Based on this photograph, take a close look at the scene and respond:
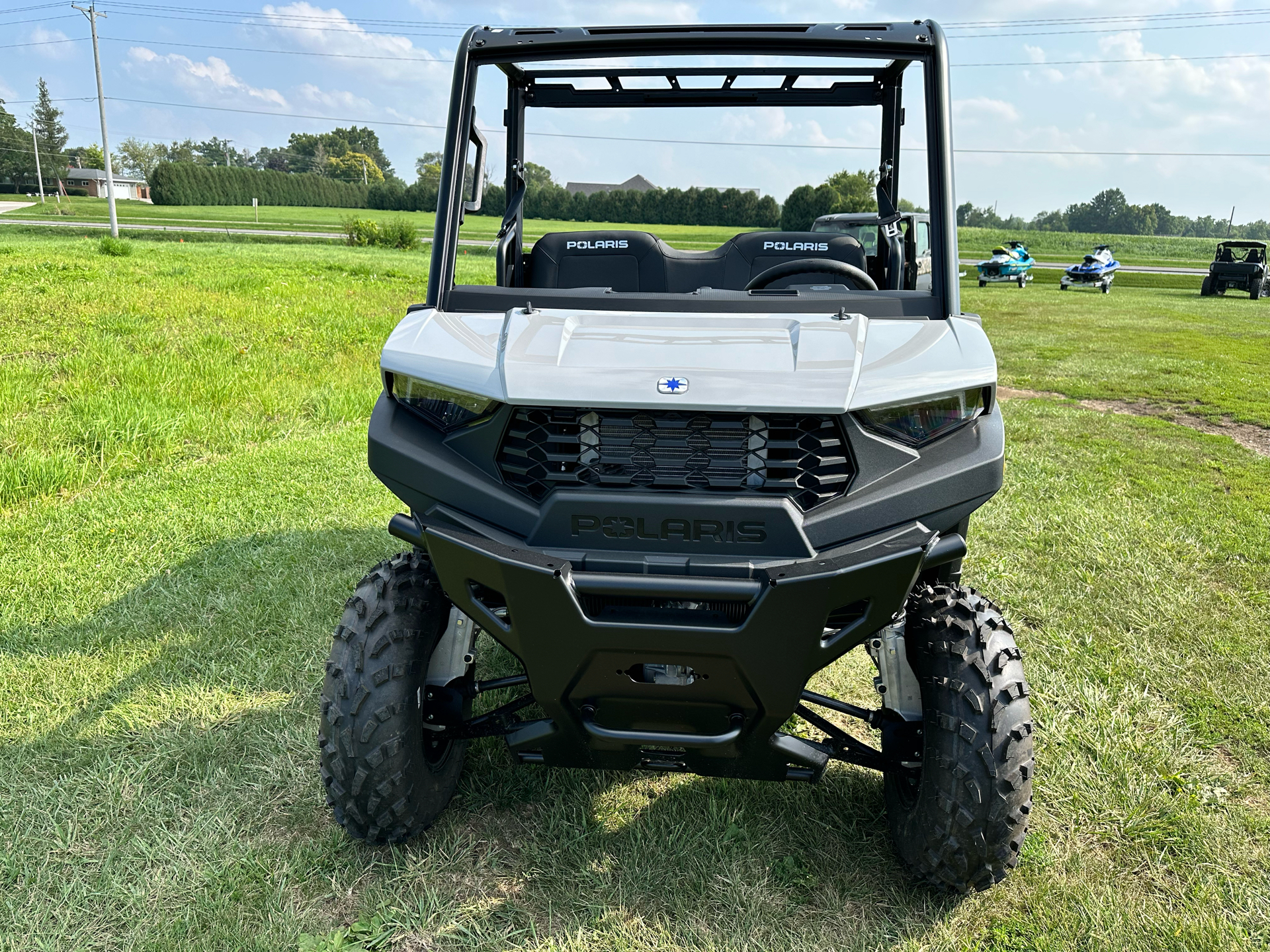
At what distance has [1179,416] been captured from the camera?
841 cm

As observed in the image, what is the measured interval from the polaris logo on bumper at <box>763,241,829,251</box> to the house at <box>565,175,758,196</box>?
309 mm

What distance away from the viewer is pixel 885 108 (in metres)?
3.35

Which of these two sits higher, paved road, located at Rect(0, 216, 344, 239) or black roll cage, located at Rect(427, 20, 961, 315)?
black roll cage, located at Rect(427, 20, 961, 315)

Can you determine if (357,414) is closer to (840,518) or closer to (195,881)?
(195,881)

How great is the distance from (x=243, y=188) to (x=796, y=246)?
80600 mm

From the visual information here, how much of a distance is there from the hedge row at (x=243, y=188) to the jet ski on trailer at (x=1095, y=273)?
63.8 metres

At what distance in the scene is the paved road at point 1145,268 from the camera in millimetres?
38438

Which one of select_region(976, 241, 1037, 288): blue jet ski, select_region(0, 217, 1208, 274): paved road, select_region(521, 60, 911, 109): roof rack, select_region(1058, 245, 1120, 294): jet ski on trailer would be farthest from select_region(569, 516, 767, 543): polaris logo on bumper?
select_region(0, 217, 1208, 274): paved road

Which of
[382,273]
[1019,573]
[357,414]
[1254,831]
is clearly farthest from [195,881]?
[382,273]

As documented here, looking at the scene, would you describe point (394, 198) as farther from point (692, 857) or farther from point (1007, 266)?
point (692, 857)

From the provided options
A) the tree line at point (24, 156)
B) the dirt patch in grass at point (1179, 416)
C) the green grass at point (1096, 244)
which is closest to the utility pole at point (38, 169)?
the tree line at point (24, 156)

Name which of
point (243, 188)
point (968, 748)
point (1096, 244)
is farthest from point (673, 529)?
point (243, 188)

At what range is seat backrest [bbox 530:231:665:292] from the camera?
3160mm

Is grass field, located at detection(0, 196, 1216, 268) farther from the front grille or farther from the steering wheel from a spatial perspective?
the front grille
